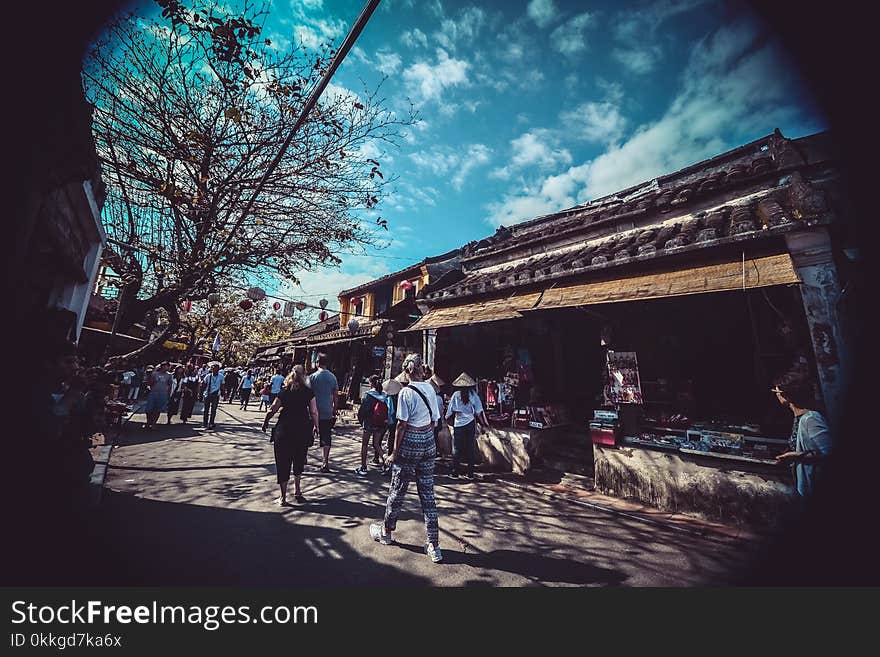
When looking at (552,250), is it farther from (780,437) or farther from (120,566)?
(120,566)

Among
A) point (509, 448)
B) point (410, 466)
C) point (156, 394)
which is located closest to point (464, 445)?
point (509, 448)

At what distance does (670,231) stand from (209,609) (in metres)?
8.37

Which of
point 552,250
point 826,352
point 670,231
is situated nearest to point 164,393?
point 552,250

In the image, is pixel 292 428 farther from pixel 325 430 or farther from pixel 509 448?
pixel 509 448

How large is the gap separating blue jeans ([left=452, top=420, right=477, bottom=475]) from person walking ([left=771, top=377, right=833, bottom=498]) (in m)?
4.71

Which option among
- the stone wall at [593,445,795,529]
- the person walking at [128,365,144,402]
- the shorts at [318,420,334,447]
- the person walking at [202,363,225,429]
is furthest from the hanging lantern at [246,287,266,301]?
the person walking at [128,365,144,402]

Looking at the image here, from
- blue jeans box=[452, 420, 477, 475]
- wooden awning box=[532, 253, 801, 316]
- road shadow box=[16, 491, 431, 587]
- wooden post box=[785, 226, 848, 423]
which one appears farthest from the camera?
blue jeans box=[452, 420, 477, 475]

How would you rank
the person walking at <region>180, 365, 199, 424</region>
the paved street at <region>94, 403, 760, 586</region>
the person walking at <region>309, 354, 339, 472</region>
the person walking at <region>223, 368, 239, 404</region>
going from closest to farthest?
the paved street at <region>94, 403, 760, 586</region>
the person walking at <region>309, 354, 339, 472</region>
the person walking at <region>180, 365, 199, 424</region>
the person walking at <region>223, 368, 239, 404</region>

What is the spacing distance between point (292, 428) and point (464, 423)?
355cm

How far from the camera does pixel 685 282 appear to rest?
16.3 ft

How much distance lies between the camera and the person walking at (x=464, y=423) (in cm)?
704

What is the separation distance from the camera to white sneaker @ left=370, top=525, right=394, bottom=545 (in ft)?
12.5

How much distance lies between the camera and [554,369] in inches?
Result: 344

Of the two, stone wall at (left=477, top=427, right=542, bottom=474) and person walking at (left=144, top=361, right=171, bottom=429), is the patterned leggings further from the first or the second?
person walking at (left=144, top=361, right=171, bottom=429)
